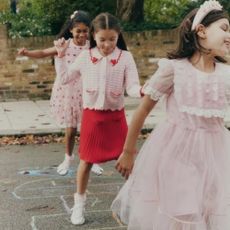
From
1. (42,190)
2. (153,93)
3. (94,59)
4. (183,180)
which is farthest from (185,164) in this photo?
(42,190)

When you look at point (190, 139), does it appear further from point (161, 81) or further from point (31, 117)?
point (31, 117)

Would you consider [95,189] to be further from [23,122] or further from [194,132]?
[23,122]

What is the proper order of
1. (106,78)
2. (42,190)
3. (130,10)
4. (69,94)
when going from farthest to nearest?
(130,10)
(69,94)
(42,190)
(106,78)

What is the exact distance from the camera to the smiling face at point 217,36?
366 centimetres

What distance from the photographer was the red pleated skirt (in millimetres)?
5145

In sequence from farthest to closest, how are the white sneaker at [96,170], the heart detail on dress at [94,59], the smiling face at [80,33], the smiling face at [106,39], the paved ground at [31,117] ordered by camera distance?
the paved ground at [31,117]
the white sneaker at [96,170]
the smiling face at [80,33]
the heart detail on dress at [94,59]
the smiling face at [106,39]

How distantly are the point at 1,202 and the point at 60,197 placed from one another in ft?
1.72

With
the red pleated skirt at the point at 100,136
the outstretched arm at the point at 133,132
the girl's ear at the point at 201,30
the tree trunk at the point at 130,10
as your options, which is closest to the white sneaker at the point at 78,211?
the red pleated skirt at the point at 100,136

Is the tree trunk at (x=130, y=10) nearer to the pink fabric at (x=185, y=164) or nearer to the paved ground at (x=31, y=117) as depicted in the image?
the paved ground at (x=31, y=117)

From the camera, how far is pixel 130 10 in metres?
13.7

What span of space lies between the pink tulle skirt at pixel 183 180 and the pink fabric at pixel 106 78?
1362 millimetres

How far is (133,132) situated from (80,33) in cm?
265

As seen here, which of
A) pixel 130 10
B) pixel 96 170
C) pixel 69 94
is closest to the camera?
pixel 69 94

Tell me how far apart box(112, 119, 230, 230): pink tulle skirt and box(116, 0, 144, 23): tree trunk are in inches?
395
